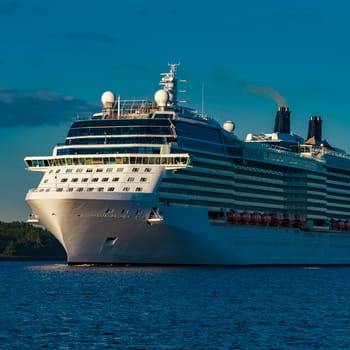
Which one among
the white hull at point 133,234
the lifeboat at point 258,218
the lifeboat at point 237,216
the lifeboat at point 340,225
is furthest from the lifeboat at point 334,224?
the white hull at point 133,234

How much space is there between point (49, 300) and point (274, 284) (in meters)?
22.8

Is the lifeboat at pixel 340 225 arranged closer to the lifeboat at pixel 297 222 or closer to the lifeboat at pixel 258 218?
the lifeboat at pixel 297 222

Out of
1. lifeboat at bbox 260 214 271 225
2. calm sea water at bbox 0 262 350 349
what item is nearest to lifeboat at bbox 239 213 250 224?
lifeboat at bbox 260 214 271 225

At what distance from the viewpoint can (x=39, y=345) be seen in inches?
1922

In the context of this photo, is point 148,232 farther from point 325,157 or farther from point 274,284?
point 325,157

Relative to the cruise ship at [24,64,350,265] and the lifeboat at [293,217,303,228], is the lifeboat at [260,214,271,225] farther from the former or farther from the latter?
the lifeboat at [293,217,303,228]

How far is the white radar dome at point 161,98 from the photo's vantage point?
104 metres

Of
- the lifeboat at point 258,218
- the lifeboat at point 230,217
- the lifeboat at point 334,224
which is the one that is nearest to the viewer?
the lifeboat at point 230,217

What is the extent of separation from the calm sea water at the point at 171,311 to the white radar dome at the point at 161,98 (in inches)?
704

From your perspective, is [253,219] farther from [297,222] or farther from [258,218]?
[297,222]

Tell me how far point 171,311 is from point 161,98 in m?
44.5

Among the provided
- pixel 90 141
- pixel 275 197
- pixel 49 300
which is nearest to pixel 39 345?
pixel 49 300

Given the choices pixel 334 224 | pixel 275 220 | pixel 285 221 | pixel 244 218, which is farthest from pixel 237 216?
pixel 334 224

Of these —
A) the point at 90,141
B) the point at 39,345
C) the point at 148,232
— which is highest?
the point at 90,141
